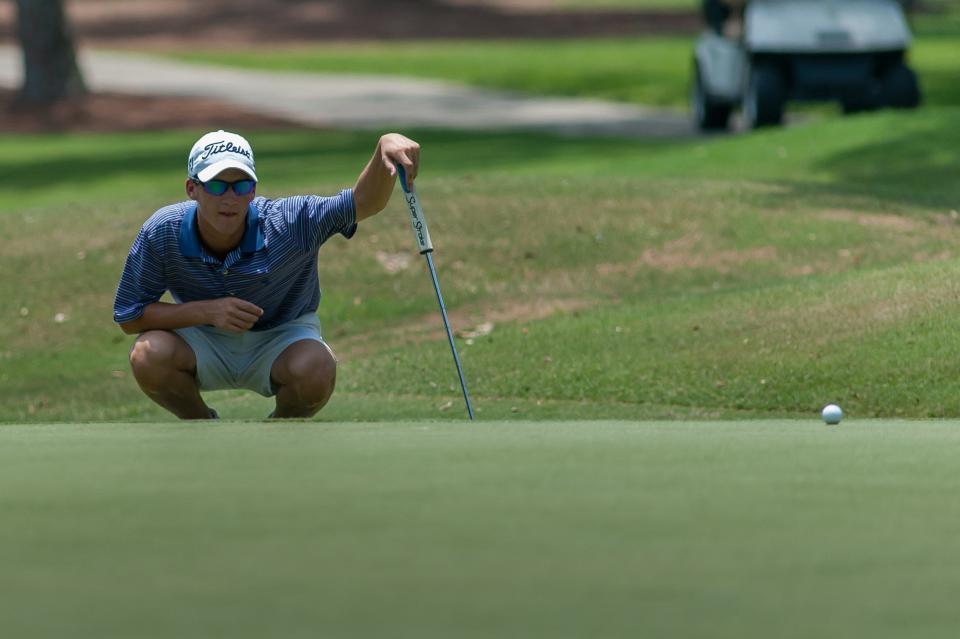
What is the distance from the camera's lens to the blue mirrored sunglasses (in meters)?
6.70

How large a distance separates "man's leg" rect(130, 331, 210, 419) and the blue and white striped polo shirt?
5.2 inches

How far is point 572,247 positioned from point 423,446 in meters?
7.79

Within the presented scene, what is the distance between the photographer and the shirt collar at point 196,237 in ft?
22.8

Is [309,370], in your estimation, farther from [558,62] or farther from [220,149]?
[558,62]

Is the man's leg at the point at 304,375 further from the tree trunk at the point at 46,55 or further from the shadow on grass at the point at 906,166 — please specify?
the tree trunk at the point at 46,55

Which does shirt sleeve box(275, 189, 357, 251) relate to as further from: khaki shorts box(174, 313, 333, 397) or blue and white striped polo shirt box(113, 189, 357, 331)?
khaki shorts box(174, 313, 333, 397)

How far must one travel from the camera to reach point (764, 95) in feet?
68.1

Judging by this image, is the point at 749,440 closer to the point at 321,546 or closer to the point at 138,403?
the point at 321,546

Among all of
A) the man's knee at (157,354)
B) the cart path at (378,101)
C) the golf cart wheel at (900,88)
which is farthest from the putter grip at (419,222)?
the cart path at (378,101)

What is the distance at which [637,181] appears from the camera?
49.5 feet

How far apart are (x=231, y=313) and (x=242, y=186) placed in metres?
0.52

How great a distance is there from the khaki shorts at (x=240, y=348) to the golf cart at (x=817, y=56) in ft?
46.5

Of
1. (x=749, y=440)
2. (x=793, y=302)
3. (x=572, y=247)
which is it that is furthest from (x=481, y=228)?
(x=749, y=440)

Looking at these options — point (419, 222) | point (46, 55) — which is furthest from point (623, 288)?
point (46, 55)
